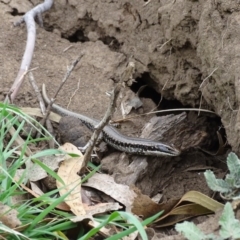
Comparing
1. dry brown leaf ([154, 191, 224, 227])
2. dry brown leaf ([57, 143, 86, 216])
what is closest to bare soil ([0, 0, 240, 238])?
dry brown leaf ([57, 143, 86, 216])

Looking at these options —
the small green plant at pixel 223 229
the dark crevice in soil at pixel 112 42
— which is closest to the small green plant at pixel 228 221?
the small green plant at pixel 223 229

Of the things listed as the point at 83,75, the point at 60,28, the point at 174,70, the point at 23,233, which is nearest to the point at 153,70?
the point at 174,70

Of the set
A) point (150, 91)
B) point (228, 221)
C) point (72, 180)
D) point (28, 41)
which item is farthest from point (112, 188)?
point (28, 41)

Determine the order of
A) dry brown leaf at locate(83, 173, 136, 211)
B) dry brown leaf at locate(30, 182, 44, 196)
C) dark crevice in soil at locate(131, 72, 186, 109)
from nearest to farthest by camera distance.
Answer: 1. dry brown leaf at locate(30, 182, 44, 196)
2. dry brown leaf at locate(83, 173, 136, 211)
3. dark crevice in soil at locate(131, 72, 186, 109)

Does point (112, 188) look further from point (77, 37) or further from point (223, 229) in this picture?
point (77, 37)

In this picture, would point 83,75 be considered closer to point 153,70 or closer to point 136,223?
point 153,70

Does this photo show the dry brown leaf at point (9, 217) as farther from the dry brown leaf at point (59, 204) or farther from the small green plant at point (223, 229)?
the small green plant at point (223, 229)

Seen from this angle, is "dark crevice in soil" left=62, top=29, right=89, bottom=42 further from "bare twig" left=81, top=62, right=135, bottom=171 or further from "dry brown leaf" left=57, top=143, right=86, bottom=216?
"bare twig" left=81, top=62, right=135, bottom=171
